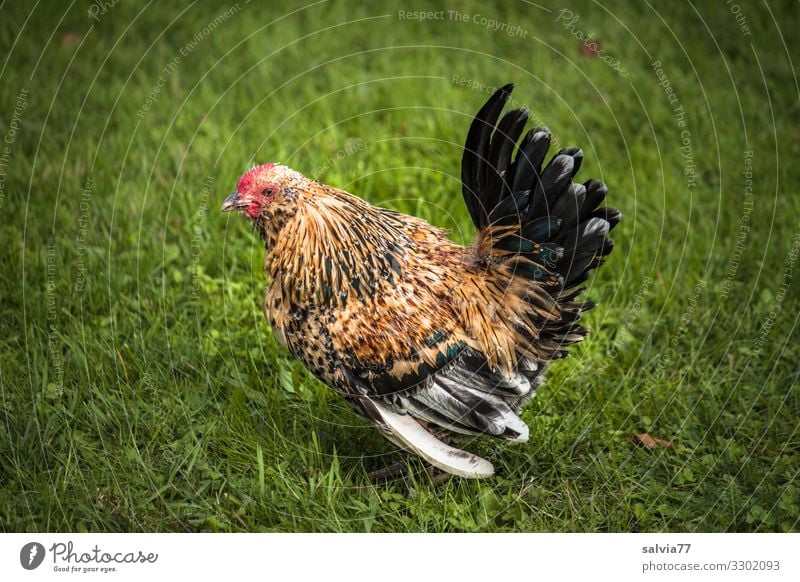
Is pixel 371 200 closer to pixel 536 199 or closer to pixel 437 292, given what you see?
pixel 437 292

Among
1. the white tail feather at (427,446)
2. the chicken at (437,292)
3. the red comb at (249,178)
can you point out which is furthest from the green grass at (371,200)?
the red comb at (249,178)

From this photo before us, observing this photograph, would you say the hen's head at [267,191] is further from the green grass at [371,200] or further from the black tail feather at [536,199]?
the green grass at [371,200]

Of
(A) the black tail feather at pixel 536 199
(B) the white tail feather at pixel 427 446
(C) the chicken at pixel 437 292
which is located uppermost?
(A) the black tail feather at pixel 536 199

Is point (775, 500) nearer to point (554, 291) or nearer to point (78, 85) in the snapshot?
point (554, 291)

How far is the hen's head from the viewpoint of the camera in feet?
10.1

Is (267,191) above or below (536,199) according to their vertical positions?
below

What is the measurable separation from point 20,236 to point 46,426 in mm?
1447

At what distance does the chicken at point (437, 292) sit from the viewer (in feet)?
9.82

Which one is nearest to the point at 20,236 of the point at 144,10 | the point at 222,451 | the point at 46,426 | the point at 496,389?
the point at 46,426

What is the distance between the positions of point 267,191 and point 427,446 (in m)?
1.20

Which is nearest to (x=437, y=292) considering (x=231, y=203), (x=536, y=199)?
(x=536, y=199)

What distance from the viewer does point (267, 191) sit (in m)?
3.10
